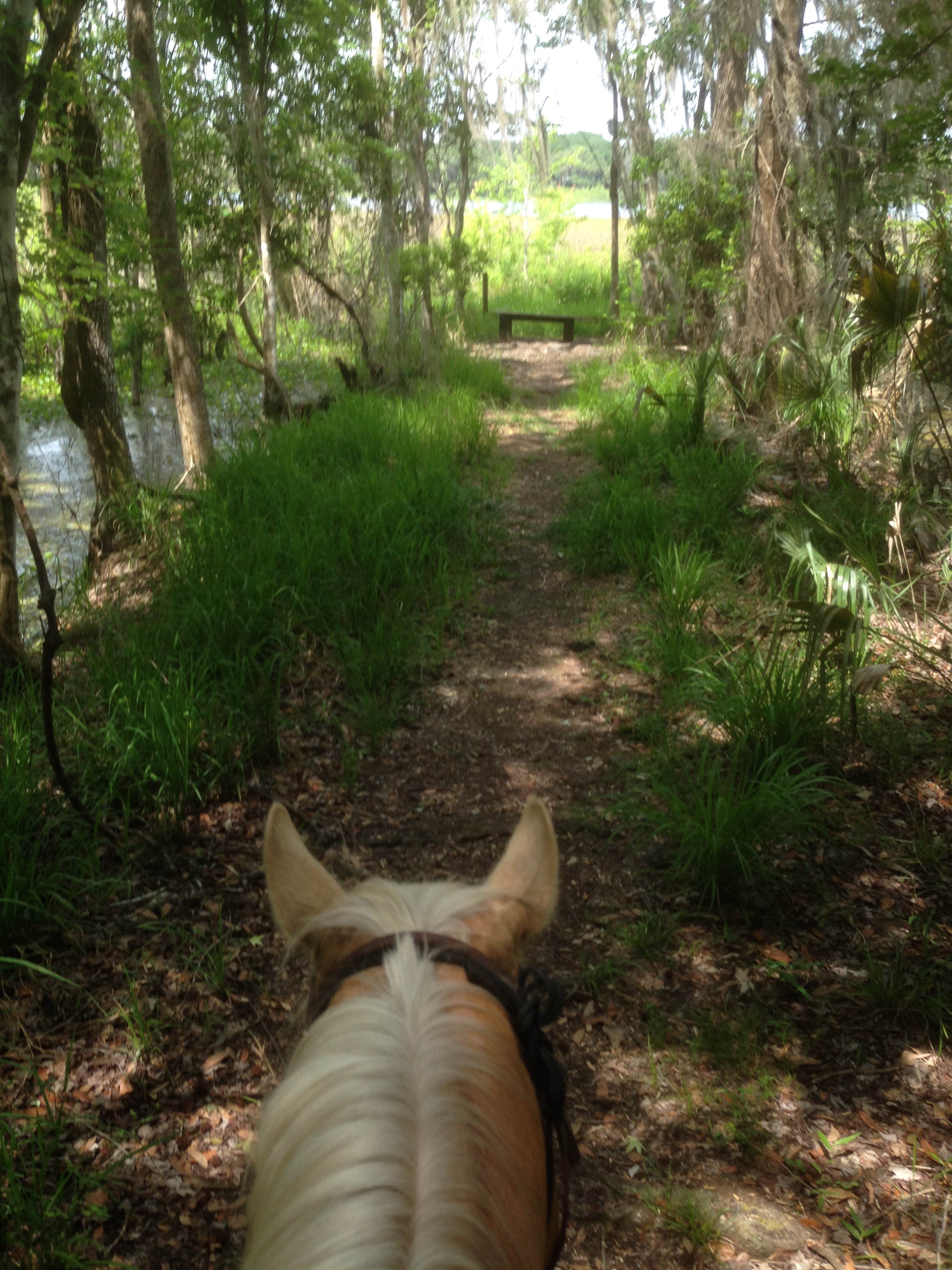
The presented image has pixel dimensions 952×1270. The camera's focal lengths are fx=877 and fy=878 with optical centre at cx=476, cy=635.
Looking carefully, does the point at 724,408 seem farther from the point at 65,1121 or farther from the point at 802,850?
the point at 65,1121

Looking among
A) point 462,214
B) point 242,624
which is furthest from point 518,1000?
point 462,214

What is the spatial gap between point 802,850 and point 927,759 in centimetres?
90

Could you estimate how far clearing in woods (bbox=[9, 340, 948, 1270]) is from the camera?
86.7 inches

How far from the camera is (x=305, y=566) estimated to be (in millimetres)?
5066

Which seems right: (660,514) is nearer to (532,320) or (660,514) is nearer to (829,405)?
(829,405)

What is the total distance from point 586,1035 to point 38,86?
448 centimetres

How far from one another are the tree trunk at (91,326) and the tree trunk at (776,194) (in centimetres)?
614

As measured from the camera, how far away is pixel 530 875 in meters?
1.38

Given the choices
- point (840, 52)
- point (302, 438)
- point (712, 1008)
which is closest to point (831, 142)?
point (840, 52)

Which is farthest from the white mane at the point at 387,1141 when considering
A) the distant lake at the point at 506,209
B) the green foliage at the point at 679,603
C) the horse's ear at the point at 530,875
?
the distant lake at the point at 506,209

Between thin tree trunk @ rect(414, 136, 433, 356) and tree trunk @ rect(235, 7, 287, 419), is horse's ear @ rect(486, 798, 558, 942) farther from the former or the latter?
thin tree trunk @ rect(414, 136, 433, 356)

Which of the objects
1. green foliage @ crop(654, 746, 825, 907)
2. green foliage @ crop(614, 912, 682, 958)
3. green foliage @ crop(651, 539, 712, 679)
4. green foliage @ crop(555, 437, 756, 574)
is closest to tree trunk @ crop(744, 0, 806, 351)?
green foliage @ crop(555, 437, 756, 574)

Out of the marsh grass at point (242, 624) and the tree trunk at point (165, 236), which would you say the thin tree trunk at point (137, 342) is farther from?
the marsh grass at point (242, 624)

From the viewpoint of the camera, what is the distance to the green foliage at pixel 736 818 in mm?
3281
